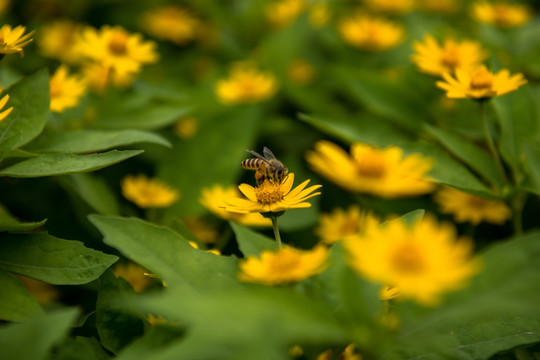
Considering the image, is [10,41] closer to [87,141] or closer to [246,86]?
[87,141]

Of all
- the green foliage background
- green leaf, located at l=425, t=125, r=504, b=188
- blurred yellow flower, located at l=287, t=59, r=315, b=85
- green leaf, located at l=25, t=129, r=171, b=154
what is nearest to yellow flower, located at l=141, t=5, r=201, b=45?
the green foliage background

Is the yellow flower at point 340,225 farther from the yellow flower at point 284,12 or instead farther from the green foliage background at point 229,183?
the yellow flower at point 284,12

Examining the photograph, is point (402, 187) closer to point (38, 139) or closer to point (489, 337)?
point (489, 337)

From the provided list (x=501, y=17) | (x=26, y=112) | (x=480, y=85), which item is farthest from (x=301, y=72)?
(x=26, y=112)

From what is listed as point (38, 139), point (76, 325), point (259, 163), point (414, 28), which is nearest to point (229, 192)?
point (259, 163)

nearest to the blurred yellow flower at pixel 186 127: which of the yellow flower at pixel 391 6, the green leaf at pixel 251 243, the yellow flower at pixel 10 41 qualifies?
the yellow flower at pixel 10 41

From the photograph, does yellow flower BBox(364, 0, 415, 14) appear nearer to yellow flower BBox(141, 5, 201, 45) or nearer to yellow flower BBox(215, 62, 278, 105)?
yellow flower BBox(215, 62, 278, 105)
